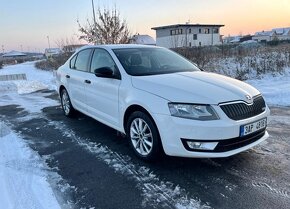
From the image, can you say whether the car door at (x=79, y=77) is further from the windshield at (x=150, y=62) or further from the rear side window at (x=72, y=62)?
the windshield at (x=150, y=62)

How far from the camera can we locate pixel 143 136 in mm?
4320

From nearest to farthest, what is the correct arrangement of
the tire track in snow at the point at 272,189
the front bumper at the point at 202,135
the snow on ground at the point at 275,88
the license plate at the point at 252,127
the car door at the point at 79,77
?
the tire track in snow at the point at 272,189 → the front bumper at the point at 202,135 → the license plate at the point at 252,127 → the car door at the point at 79,77 → the snow on ground at the point at 275,88

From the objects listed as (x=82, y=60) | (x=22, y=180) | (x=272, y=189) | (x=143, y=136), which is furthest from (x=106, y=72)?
(x=272, y=189)

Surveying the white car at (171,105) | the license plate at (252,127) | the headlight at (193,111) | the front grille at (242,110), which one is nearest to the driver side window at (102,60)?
the white car at (171,105)

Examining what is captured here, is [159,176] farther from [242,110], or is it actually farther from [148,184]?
[242,110]

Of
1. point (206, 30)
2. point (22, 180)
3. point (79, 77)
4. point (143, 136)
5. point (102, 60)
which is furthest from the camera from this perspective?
point (206, 30)

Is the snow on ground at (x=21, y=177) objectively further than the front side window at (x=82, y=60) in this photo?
No

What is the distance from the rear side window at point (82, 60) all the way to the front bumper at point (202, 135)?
258 centimetres

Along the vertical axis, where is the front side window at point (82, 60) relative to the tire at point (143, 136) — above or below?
above

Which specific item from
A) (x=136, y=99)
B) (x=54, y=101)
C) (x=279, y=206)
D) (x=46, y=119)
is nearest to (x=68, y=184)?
(x=136, y=99)

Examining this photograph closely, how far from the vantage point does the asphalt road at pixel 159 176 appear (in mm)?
3318

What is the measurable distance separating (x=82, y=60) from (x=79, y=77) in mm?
387

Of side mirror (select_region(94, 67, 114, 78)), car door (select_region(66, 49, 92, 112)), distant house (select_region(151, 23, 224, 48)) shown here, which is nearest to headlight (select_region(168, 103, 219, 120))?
side mirror (select_region(94, 67, 114, 78))

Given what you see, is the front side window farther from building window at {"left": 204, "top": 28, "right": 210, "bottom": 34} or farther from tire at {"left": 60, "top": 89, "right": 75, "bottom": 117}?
building window at {"left": 204, "top": 28, "right": 210, "bottom": 34}
